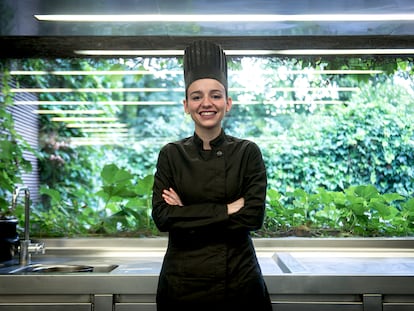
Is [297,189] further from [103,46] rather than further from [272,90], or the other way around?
[103,46]

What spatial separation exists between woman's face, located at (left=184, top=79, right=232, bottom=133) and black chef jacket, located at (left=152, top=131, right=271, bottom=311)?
0.07 metres

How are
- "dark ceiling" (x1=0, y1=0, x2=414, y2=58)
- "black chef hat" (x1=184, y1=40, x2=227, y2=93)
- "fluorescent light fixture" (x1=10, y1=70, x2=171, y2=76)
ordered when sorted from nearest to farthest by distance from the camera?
1. "black chef hat" (x1=184, y1=40, x2=227, y2=93)
2. "dark ceiling" (x1=0, y1=0, x2=414, y2=58)
3. "fluorescent light fixture" (x1=10, y1=70, x2=171, y2=76)

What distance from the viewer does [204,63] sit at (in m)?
1.35

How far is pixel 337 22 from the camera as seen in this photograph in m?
→ 2.05

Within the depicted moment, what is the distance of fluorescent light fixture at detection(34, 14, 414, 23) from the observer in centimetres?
196

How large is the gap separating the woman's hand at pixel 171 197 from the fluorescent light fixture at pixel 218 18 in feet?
3.01

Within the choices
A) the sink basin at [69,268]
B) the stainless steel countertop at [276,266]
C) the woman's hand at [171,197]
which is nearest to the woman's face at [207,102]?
the woman's hand at [171,197]

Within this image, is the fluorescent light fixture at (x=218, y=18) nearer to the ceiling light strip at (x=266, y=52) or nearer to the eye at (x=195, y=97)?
the ceiling light strip at (x=266, y=52)

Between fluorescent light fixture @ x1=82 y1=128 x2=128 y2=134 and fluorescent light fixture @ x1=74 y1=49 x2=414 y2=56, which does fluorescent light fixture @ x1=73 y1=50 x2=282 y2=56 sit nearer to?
fluorescent light fixture @ x1=74 y1=49 x2=414 y2=56

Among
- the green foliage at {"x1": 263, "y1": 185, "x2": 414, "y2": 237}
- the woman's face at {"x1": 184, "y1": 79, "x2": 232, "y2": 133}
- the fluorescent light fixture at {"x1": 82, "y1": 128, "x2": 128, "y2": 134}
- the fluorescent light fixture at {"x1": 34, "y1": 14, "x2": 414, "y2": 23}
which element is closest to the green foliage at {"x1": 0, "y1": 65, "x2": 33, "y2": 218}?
the fluorescent light fixture at {"x1": 82, "y1": 128, "x2": 128, "y2": 134}

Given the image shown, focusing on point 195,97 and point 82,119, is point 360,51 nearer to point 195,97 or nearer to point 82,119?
point 195,97

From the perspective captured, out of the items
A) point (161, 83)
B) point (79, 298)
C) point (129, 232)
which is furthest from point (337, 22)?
point (79, 298)

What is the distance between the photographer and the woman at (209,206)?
4.09 ft

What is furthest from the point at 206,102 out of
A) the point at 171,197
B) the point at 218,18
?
the point at 218,18
